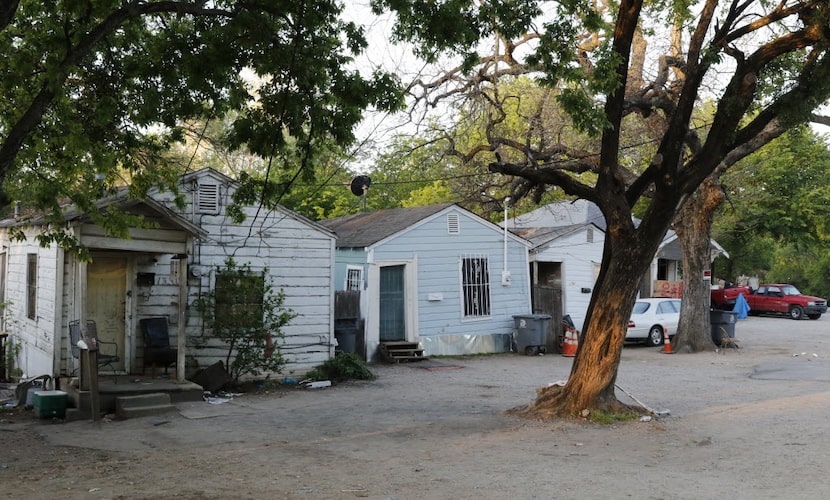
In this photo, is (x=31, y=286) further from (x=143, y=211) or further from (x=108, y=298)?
(x=143, y=211)

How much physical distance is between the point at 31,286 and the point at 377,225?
29.5 ft

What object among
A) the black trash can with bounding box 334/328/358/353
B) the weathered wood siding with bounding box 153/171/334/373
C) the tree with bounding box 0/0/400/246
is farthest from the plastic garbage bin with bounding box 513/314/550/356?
the tree with bounding box 0/0/400/246

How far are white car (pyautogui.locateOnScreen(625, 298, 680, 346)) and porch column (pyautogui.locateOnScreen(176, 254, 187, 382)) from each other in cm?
1428

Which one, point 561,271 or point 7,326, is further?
point 561,271

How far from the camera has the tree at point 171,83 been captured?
9.53 m

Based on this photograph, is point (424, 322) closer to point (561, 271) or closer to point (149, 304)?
point (561, 271)

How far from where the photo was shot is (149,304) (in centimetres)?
1405

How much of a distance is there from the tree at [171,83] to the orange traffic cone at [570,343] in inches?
488

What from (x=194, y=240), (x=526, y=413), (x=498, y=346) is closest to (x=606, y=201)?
(x=526, y=413)

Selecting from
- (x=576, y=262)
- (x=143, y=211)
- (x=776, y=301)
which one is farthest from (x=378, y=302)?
(x=776, y=301)

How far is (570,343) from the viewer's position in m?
20.8

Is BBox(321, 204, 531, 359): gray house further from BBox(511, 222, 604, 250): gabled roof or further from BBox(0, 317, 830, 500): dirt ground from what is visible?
BBox(0, 317, 830, 500): dirt ground

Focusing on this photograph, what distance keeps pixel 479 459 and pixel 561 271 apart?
15851mm

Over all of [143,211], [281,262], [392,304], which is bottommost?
[392,304]
